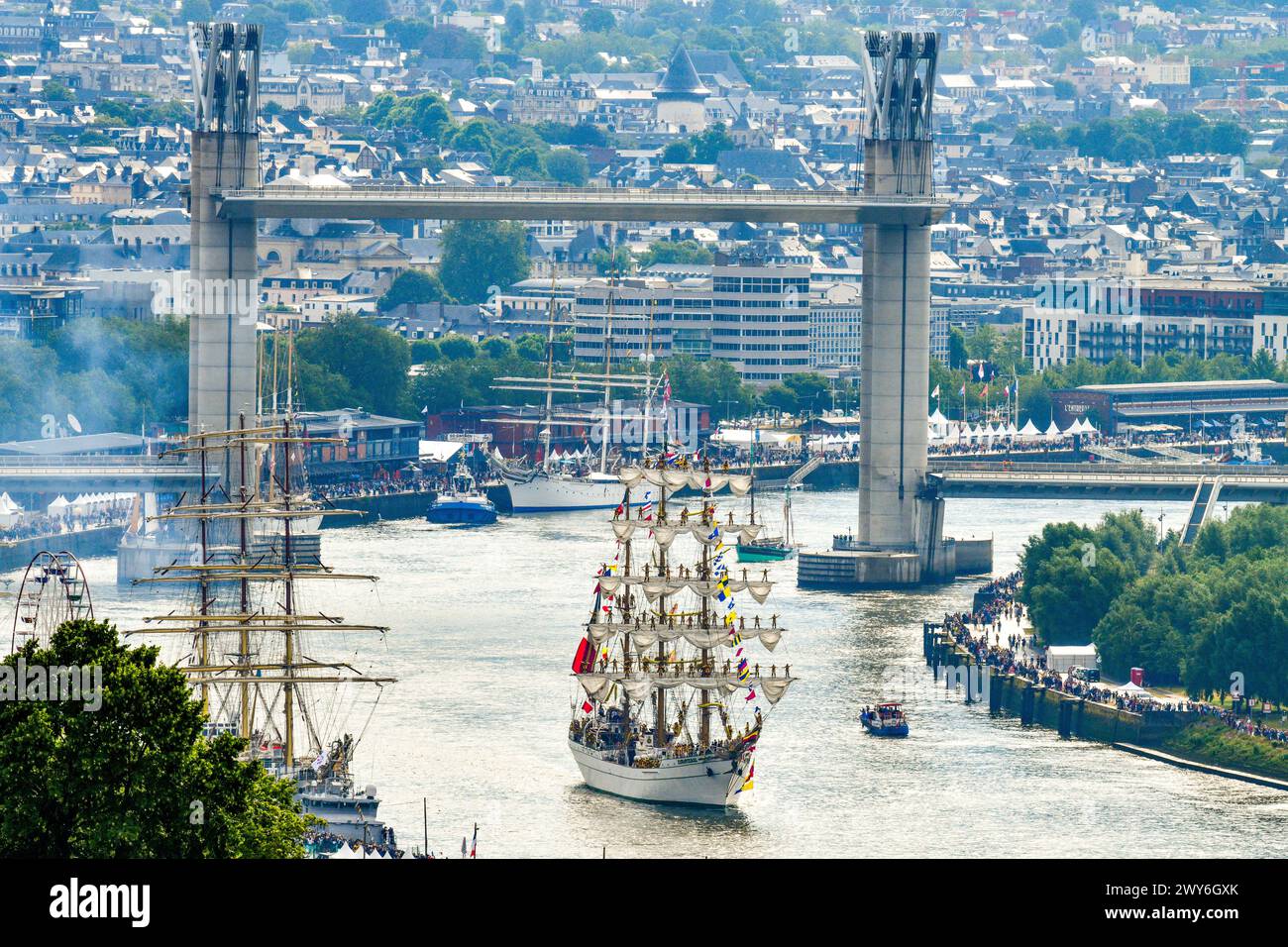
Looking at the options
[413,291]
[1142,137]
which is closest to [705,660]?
[413,291]

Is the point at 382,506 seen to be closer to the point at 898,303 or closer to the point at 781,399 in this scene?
the point at 898,303

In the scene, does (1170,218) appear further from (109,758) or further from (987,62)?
(109,758)

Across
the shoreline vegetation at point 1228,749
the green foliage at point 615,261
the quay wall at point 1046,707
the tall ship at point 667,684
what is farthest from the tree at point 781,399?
the tall ship at point 667,684

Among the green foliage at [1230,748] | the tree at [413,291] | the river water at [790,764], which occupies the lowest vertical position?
the river water at [790,764]

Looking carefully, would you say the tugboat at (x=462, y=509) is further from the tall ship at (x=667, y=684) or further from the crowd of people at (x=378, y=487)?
the tall ship at (x=667, y=684)

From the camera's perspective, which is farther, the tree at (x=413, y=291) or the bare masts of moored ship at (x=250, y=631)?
the tree at (x=413, y=291)

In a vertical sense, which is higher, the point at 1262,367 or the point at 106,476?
the point at 1262,367
